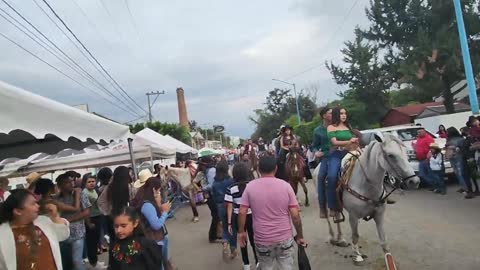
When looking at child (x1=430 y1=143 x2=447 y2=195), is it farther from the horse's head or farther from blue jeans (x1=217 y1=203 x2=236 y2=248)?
blue jeans (x1=217 y1=203 x2=236 y2=248)

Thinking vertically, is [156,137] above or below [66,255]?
above

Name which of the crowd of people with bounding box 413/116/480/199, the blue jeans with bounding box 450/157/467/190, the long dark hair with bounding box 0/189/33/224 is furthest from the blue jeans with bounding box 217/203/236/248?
the blue jeans with bounding box 450/157/467/190

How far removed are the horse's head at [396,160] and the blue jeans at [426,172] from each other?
730cm

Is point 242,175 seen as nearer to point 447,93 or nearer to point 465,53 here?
point 465,53

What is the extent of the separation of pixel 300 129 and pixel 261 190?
39.4m

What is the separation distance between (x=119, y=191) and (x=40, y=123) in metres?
1.53

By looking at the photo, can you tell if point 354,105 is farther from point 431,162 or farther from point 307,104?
point 307,104

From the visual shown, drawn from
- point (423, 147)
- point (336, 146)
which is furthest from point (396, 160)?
point (423, 147)

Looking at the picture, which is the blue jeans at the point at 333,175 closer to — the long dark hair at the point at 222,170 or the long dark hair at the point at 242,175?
the long dark hair at the point at 242,175

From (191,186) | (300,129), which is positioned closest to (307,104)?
(300,129)

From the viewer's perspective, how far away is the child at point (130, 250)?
3488 millimetres

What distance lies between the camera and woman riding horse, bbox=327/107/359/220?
21.8 feet

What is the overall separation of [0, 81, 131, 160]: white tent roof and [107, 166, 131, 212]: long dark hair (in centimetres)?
56

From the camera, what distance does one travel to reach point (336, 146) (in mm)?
6730
